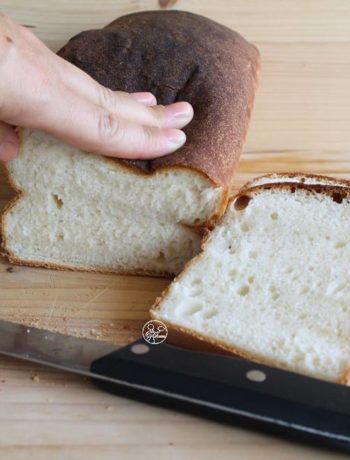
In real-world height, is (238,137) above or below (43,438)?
above

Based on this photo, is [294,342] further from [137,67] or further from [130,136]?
[137,67]

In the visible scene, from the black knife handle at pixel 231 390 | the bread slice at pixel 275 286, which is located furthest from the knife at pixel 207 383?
the bread slice at pixel 275 286

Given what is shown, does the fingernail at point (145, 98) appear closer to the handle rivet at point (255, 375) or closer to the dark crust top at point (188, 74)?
the dark crust top at point (188, 74)

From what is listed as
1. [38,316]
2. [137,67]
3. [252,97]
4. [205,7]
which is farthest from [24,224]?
[205,7]

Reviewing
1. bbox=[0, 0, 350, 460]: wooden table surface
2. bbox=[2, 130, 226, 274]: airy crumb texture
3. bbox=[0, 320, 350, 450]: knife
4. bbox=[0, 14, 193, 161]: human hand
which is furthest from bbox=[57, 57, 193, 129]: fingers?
bbox=[0, 320, 350, 450]: knife

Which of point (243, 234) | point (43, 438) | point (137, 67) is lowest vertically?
point (43, 438)

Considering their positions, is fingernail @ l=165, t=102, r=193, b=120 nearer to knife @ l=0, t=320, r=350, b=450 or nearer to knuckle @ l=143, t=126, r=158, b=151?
knuckle @ l=143, t=126, r=158, b=151

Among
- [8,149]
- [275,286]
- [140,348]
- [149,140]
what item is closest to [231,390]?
[140,348]
